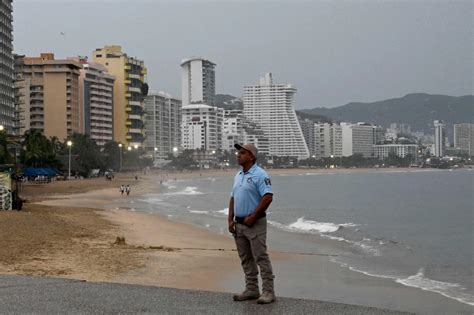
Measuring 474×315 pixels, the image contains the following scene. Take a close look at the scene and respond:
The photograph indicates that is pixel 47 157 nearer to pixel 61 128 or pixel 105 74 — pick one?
pixel 61 128

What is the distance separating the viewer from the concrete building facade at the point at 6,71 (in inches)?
3653

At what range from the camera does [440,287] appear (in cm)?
1221

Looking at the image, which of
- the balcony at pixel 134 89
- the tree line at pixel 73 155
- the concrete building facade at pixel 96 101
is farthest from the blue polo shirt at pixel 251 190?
the balcony at pixel 134 89

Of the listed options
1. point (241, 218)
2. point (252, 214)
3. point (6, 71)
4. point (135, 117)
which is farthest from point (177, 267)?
point (135, 117)

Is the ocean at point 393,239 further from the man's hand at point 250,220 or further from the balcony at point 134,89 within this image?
the balcony at point 134,89

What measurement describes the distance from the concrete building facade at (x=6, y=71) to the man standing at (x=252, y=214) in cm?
8996

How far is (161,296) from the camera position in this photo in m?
6.79

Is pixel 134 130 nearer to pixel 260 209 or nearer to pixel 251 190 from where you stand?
pixel 251 190

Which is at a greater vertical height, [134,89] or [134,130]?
[134,89]

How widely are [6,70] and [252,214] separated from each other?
97.8 m

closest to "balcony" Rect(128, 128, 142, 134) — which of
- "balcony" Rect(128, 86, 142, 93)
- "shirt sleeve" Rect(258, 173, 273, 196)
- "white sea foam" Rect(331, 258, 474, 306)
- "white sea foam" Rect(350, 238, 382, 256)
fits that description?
"balcony" Rect(128, 86, 142, 93)

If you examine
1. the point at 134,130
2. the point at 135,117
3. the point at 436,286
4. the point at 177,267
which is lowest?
the point at 436,286

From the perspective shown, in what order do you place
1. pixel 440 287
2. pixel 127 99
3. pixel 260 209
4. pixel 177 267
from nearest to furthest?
1. pixel 260 209
2. pixel 440 287
3. pixel 177 267
4. pixel 127 99

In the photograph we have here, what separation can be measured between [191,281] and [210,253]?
5.03 m
